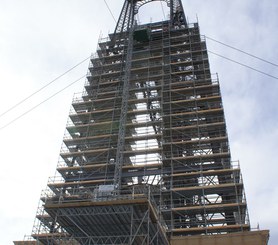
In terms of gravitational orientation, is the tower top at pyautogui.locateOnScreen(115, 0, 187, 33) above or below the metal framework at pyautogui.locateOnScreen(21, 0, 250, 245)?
above

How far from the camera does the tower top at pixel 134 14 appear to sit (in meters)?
54.4

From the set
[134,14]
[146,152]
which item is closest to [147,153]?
[146,152]

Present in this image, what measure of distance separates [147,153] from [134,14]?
27.7 meters

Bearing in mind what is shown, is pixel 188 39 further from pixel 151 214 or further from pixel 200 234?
pixel 151 214

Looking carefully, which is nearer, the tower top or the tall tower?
the tall tower

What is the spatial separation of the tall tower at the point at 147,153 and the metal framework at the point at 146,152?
0.09 metres

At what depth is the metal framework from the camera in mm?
24734

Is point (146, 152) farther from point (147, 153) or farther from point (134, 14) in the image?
point (134, 14)

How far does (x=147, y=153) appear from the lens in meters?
36.6

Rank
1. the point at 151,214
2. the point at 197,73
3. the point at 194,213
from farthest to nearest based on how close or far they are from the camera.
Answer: the point at 197,73
the point at 194,213
the point at 151,214

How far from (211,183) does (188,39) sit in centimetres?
2085

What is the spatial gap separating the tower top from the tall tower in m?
2.88

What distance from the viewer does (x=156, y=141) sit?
38.2 meters

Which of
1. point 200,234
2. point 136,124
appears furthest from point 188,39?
point 200,234
